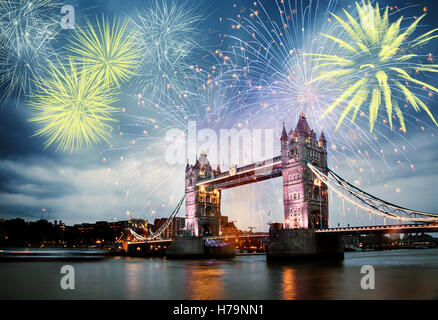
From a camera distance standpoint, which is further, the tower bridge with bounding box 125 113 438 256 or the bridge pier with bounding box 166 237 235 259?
the bridge pier with bounding box 166 237 235 259

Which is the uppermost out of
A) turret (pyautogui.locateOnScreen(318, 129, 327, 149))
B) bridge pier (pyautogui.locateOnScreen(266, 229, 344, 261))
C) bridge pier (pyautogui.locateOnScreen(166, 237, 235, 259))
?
turret (pyautogui.locateOnScreen(318, 129, 327, 149))

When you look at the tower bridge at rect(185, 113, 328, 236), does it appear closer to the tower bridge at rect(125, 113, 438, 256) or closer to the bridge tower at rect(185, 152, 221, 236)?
the tower bridge at rect(125, 113, 438, 256)

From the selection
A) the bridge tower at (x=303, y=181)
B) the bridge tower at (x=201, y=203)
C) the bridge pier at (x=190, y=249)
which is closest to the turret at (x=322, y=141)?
the bridge tower at (x=303, y=181)

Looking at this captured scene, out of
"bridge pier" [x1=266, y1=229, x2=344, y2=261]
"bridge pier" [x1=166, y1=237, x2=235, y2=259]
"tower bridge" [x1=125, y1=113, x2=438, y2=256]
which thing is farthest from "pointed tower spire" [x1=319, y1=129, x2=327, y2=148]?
"bridge pier" [x1=166, y1=237, x2=235, y2=259]

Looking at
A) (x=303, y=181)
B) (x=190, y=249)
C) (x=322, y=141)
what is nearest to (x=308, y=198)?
(x=303, y=181)

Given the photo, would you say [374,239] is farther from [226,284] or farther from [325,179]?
[226,284]

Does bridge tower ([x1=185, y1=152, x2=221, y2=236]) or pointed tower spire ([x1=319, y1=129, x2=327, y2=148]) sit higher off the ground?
pointed tower spire ([x1=319, y1=129, x2=327, y2=148])

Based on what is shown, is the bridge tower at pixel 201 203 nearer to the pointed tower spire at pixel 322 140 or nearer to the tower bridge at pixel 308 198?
the tower bridge at pixel 308 198

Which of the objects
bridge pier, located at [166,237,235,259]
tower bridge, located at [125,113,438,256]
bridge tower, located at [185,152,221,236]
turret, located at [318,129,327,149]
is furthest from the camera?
bridge tower, located at [185,152,221,236]
